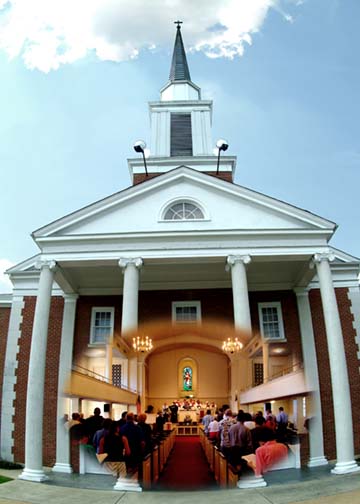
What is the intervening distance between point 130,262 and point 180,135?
11.2 m

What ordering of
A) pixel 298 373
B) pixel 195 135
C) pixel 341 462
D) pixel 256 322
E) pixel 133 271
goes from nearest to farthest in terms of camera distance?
pixel 298 373 < pixel 341 462 < pixel 133 271 < pixel 256 322 < pixel 195 135

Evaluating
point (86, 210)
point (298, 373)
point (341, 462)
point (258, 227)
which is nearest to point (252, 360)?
point (298, 373)

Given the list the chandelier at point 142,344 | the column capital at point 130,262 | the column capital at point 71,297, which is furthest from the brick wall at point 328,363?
the chandelier at point 142,344

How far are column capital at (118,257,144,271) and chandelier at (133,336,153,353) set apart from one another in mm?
7563

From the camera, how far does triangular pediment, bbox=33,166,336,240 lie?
46.2 ft

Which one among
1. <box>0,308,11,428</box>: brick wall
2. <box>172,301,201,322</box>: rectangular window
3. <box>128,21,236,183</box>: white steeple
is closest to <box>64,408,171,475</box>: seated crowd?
<box>172,301,201,322</box>: rectangular window

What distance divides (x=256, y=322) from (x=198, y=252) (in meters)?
3.05

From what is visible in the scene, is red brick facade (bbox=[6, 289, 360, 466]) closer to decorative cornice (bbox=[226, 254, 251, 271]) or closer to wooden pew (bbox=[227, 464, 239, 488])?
decorative cornice (bbox=[226, 254, 251, 271])

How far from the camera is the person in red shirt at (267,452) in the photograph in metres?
5.02

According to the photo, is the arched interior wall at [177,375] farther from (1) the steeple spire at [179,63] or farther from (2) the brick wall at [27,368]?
(1) the steeple spire at [179,63]

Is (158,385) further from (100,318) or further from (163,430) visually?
(100,318)

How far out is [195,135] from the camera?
2278cm

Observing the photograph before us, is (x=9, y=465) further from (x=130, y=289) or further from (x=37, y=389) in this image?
(x=130, y=289)

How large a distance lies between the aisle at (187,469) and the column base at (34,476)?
5220mm
